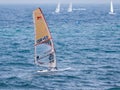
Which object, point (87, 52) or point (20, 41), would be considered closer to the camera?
point (87, 52)

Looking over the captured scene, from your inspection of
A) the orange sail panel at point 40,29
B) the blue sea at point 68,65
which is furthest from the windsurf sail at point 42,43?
the blue sea at point 68,65

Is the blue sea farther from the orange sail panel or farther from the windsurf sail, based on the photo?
the orange sail panel

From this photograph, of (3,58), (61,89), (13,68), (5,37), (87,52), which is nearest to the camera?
(61,89)

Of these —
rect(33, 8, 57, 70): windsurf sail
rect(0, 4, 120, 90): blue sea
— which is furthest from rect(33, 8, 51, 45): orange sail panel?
rect(0, 4, 120, 90): blue sea

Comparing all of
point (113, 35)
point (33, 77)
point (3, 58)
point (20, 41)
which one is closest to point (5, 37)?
point (20, 41)

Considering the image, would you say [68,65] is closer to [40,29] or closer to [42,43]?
[42,43]

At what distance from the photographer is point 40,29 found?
45.2 m

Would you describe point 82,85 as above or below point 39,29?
below

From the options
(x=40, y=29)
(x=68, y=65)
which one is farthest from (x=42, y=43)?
(x=68, y=65)

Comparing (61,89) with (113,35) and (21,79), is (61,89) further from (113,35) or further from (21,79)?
(113,35)

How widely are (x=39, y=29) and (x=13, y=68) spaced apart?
924 cm

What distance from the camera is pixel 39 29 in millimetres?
45188

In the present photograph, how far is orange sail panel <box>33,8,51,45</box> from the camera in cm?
4478

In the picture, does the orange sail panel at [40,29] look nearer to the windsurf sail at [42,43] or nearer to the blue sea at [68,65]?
the windsurf sail at [42,43]
